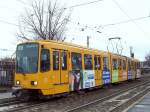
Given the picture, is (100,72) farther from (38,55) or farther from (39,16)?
(39,16)

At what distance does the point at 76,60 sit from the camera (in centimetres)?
2423

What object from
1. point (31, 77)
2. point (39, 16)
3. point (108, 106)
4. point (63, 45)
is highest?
point (39, 16)

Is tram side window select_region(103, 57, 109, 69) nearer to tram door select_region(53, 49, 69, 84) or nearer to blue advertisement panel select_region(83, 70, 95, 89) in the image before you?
blue advertisement panel select_region(83, 70, 95, 89)

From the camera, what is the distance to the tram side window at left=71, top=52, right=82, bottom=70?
2358 cm

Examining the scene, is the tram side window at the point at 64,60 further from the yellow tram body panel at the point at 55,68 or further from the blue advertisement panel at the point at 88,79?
the blue advertisement panel at the point at 88,79

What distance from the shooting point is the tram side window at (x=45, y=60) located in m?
20.2

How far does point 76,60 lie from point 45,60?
14.0ft

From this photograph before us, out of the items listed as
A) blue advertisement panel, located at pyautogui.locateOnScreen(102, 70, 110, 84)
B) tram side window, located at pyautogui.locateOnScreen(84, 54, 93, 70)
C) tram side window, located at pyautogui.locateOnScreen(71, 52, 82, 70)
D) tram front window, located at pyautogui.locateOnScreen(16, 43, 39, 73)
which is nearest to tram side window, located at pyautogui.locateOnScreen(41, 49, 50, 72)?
tram front window, located at pyautogui.locateOnScreen(16, 43, 39, 73)

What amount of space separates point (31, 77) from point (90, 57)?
771 cm

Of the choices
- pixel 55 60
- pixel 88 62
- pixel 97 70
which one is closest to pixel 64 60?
pixel 55 60

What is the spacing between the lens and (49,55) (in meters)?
20.4

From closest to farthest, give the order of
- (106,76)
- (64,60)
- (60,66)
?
(60,66) → (64,60) → (106,76)

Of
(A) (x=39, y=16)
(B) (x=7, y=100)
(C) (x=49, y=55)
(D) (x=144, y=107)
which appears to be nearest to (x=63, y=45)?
(C) (x=49, y=55)

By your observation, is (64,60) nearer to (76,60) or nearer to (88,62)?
(76,60)
